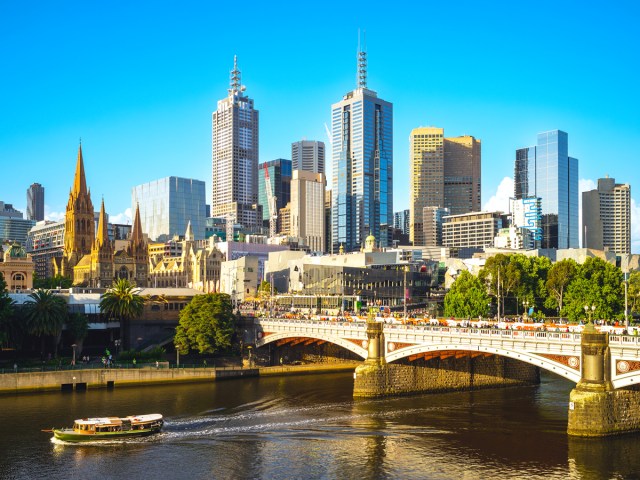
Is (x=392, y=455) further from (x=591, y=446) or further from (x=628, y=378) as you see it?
(x=628, y=378)

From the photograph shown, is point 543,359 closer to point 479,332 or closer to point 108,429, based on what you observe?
point 479,332

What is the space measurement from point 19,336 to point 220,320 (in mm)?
31225

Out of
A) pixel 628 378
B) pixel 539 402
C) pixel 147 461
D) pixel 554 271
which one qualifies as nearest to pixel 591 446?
pixel 628 378

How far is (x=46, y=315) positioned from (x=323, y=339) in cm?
4327

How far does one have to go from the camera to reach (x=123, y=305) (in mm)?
129500

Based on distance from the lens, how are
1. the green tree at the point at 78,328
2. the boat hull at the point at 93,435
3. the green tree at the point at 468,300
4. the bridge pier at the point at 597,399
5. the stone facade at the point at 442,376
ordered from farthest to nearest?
the green tree at the point at 468,300 < the green tree at the point at 78,328 < the stone facade at the point at 442,376 < the boat hull at the point at 93,435 < the bridge pier at the point at 597,399

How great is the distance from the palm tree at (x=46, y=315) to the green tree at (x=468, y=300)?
71.5 metres

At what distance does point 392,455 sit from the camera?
230ft

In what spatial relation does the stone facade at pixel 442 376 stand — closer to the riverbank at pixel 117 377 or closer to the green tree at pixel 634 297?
the riverbank at pixel 117 377

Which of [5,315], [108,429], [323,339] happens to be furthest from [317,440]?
[5,315]

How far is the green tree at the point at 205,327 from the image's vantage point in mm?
123125

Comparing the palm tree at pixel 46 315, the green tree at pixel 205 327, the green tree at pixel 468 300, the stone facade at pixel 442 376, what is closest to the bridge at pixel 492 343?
the stone facade at pixel 442 376

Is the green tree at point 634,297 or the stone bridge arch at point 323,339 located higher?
the green tree at point 634,297

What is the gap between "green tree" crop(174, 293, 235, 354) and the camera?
4847 inches
